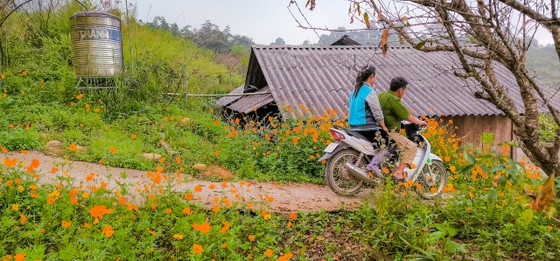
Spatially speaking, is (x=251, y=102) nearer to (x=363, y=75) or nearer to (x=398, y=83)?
(x=363, y=75)

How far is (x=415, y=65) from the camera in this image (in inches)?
481

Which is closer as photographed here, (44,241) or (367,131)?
(44,241)

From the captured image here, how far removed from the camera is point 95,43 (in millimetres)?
7914

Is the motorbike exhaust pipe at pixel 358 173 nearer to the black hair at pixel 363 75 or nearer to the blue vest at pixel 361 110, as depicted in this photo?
the blue vest at pixel 361 110

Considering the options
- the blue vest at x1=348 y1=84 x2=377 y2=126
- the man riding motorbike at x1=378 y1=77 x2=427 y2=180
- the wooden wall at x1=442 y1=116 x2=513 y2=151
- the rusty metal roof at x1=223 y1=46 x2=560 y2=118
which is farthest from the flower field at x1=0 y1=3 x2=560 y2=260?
the wooden wall at x1=442 y1=116 x2=513 y2=151

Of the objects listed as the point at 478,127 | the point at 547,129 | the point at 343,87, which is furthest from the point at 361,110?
the point at 547,129

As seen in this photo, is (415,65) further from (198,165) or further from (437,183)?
(198,165)

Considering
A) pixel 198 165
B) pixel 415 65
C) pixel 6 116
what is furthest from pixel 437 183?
pixel 415 65

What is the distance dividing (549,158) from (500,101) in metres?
0.45

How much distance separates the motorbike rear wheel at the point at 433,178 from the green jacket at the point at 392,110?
0.77m

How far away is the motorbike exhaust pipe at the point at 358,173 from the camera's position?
4.74m

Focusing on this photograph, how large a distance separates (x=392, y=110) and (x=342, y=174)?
3.40 feet

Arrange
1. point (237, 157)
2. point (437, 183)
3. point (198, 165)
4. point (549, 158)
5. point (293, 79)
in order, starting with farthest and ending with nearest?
point (293, 79)
point (237, 157)
point (198, 165)
point (437, 183)
point (549, 158)

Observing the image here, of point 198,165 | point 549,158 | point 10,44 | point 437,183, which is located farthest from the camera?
point 10,44
